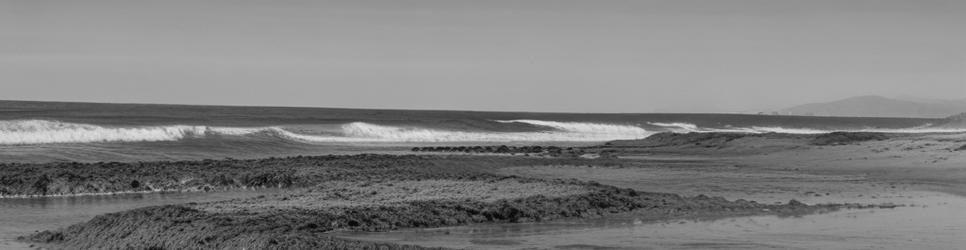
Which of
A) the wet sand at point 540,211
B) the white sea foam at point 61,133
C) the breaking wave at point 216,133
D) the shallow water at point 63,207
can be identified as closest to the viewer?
the wet sand at point 540,211

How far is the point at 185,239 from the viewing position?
1024 cm

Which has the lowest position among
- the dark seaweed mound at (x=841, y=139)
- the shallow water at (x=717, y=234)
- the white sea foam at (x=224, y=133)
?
the white sea foam at (x=224, y=133)

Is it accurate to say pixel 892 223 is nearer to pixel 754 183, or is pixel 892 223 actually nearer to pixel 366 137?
pixel 754 183

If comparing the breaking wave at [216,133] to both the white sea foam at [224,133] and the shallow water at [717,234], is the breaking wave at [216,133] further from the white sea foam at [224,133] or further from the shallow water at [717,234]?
the shallow water at [717,234]

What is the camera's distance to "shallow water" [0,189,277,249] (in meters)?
12.6

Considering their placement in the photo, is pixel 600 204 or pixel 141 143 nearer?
pixel 600 204

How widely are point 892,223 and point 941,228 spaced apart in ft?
1.98

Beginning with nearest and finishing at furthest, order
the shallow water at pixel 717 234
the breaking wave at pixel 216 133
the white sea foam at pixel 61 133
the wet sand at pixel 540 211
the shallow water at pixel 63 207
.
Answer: the shallow water at pixel 717 234, the wet sand at pixel 540 211, the shallow water at pixel 63 207, the white sea foam at pixel 61 133, the breaking wave at pixel 216 133

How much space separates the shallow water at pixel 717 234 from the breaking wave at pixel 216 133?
88.0 feet

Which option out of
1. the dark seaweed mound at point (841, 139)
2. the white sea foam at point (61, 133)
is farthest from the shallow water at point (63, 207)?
the dark seaweed mound at point (841, 139)

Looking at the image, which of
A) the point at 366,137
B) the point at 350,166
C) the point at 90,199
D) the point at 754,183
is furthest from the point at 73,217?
the point at 366,137

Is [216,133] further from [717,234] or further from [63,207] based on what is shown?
[717,234]

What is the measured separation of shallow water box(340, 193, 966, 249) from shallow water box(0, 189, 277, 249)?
4.25 meters

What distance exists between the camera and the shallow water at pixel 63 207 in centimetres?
1260
